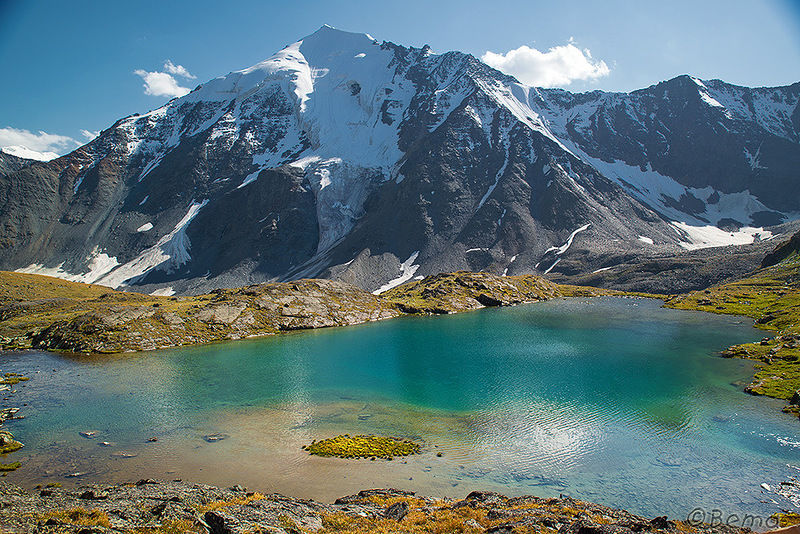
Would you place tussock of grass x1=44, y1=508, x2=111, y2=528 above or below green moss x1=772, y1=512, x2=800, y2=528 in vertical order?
above

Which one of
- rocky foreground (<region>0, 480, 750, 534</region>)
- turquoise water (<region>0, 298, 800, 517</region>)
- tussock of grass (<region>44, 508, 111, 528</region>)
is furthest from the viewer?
turquoise water (<region>0, 298, 800, 517</region>)

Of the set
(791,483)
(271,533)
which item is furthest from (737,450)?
(271,533)

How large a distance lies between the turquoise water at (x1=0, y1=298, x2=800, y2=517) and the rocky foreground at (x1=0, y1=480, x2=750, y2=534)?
5.15 m

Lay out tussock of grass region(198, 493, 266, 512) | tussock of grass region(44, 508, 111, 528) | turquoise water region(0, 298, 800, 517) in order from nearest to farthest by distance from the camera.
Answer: tussock of grass region(44, 508, 111, 528) < tussock of grass region(198, 493, 266, 512) < turquoise water region(0, 298, 800, 517)

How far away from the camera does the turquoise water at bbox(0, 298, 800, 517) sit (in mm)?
28797

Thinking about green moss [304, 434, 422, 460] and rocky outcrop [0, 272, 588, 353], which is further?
rocky outcrop [0, 272, 588, 353]

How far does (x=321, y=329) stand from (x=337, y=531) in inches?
3516

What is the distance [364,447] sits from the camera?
1366 inches

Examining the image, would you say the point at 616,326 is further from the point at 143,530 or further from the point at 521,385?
the point at 143,530

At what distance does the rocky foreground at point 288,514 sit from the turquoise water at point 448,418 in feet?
16.9

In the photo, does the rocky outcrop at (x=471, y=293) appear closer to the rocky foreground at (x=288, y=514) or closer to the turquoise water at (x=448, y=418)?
the turquoise water at (x=448, y=418)

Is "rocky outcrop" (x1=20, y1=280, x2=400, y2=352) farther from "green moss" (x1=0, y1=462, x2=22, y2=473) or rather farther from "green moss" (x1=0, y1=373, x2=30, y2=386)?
"green moss" (x1=0, y1=462, x2=22, y2=473)

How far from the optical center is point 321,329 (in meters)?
107


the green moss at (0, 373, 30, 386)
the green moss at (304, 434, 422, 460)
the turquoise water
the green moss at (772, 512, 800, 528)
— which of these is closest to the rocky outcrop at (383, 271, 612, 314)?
the turquoise water
